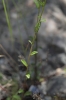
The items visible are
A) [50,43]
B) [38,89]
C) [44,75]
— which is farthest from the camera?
[50,43]

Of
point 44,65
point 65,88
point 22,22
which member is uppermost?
point 22,22

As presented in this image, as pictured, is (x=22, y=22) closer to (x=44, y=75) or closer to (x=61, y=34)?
(x=61, y=34)

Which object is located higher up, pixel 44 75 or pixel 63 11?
pixel 63 11

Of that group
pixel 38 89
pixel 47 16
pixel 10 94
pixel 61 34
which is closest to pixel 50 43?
pixel 61 34

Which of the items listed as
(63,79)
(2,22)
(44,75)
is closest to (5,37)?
(2,22)

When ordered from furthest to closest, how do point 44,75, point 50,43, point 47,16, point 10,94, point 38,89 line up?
point 47,16 → point 50,43 → point 44,75 → point 38,89 → point 10,94

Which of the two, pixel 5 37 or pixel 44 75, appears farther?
pixel 5 37
